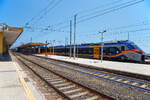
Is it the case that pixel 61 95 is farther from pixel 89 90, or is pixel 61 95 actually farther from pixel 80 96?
pixel 89 90

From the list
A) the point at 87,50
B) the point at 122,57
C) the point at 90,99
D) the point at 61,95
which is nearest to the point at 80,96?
the point at 90,99

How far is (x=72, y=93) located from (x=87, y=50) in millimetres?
18432

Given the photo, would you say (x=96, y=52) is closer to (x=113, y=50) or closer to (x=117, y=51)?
(x=113, y=50)

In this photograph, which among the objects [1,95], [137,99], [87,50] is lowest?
[137,99]

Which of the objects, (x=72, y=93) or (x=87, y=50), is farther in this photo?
(x=87, y=50)

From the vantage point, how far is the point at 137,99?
453cm

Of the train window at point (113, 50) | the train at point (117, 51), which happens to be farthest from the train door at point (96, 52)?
the train window at point (113, 50)

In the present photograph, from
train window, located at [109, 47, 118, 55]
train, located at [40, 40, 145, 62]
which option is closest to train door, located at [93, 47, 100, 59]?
train, located at [40, 40, 145, 62]

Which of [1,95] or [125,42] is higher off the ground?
[125,42]

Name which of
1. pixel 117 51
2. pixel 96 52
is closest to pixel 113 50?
pixel 117 51

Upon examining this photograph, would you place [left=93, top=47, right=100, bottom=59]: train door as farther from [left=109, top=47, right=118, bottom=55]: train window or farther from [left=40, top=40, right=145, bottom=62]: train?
[left=109, top=47, right=118, bottom=55]: train window

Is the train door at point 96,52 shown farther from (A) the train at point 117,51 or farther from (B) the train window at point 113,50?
(B) the train window at point 113,50

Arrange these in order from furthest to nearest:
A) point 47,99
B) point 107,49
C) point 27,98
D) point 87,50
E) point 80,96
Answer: point 87,50 → point 107,49 → point 80,96 → point 47,99 → point 27,98

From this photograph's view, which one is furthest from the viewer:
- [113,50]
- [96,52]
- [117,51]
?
[96,52]
